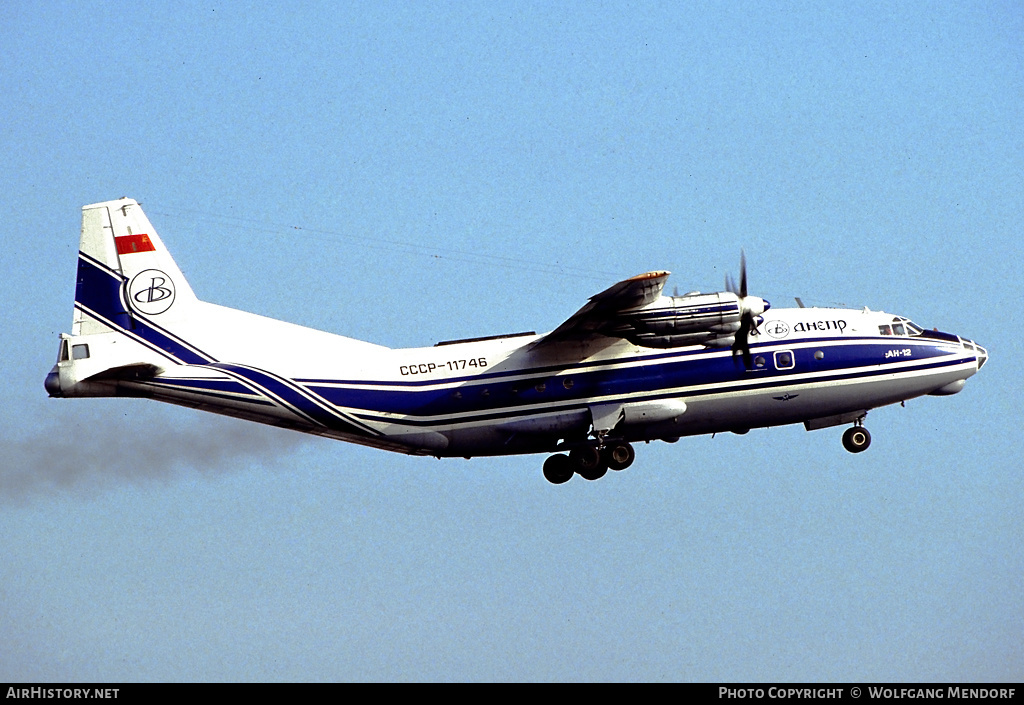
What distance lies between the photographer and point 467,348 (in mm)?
32781

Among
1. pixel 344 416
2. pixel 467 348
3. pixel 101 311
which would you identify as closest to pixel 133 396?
pixel 101 311

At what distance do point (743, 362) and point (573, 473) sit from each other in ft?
14.7

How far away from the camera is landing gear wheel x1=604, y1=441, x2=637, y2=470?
108ft

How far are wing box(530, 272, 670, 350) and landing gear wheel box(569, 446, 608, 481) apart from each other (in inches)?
99.4

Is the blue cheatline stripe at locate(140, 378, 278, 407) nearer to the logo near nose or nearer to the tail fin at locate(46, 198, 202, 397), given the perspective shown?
the tail fin at locate(46, 198, 202, 397)

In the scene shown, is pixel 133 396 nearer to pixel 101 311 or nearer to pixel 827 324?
pixel 101 311

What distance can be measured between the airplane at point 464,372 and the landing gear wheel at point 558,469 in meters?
0.03

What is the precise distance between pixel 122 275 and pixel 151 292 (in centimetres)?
74

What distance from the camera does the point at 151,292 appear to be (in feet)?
107

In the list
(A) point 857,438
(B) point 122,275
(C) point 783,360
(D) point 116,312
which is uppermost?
(B) point 122,275

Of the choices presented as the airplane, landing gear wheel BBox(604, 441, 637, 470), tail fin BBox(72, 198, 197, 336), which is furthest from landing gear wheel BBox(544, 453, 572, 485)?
tail fin BBox(72, 198, 197, 336)

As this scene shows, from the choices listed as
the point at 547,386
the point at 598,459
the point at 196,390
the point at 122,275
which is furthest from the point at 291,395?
the point at 598,459

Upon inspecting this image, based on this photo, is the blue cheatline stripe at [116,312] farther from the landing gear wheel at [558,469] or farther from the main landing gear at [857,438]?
the main landing gear at [857,438]

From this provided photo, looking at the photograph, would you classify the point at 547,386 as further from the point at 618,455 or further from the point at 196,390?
the point at 196,390
